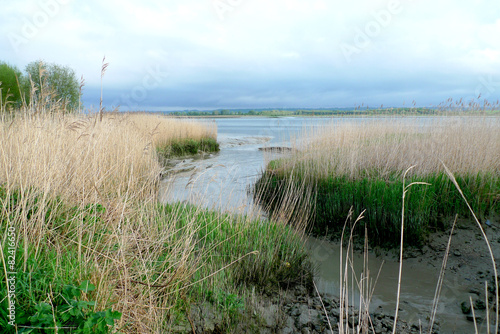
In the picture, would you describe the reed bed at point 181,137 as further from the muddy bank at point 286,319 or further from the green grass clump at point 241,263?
the muddy bank at point 286,319

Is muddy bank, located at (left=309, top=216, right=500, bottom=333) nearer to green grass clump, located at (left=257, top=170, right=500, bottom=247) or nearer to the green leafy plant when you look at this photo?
green grass clump, located at (left=257, top=170, right=500, bottom=247)

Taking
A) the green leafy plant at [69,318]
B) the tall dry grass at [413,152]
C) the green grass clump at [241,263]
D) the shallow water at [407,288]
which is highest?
the tall dry grass at [413,152]

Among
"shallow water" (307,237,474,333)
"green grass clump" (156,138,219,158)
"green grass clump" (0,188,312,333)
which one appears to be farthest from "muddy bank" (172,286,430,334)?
"green grass clump" (156,138,219,158)

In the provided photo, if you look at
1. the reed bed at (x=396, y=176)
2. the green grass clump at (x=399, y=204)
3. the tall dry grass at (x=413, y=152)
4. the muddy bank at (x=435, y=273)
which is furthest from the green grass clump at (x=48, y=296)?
the tall dry grass at (x=413, y=152)

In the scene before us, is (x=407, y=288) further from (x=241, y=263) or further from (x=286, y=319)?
(x=241, y=263)

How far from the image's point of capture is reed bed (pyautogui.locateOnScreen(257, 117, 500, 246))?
5.22 metres

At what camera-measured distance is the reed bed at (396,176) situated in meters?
5.22

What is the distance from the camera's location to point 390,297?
3.71m

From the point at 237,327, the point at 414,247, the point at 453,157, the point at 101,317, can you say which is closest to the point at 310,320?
the point at 237,327

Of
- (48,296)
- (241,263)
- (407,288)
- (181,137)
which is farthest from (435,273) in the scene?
(181,137)

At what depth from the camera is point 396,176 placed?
6215mm

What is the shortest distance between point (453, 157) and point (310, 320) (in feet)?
16.8

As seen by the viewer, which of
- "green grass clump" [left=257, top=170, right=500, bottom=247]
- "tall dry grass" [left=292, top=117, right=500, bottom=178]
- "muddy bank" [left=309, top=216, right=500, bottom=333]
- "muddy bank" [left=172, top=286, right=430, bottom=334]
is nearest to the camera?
"muddy bank" [left=172, top=286, right=430, bottom=334]

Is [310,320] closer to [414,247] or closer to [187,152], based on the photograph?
[414,247]
